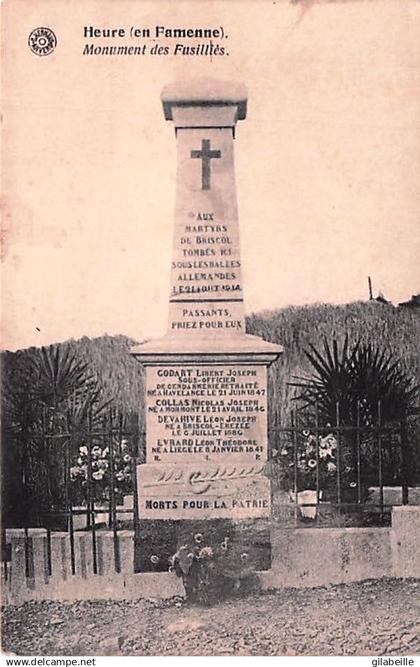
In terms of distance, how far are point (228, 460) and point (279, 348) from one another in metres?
0.64

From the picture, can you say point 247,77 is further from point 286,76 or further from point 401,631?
point 401,631

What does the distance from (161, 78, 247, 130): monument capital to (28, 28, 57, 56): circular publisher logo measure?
644 millimetres

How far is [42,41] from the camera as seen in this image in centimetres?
477

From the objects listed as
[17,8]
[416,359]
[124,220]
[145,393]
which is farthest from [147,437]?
[17,8]

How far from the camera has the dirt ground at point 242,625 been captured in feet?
15.1

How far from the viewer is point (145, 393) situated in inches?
187

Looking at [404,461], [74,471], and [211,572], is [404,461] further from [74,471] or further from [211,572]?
[74,471]

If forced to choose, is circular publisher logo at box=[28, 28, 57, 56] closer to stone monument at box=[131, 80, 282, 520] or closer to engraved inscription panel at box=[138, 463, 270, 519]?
stone monument at box=[131, 80, 282, 520]

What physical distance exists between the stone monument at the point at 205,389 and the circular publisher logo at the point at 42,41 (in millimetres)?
674

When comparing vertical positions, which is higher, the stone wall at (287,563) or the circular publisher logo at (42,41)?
the circular publisher logo at (42,41)

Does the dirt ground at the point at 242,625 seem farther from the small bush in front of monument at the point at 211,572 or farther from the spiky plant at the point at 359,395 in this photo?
the spiky plant at the point at 359,395

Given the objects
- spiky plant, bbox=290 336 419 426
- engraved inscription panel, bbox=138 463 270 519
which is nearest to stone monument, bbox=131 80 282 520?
engraved inscription panel, bbox=138 463 270 519

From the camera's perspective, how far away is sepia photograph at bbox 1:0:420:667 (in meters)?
4.73

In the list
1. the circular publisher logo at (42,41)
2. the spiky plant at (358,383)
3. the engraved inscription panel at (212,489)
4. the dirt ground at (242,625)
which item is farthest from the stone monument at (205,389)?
the circular publisher logo at (42,41)
